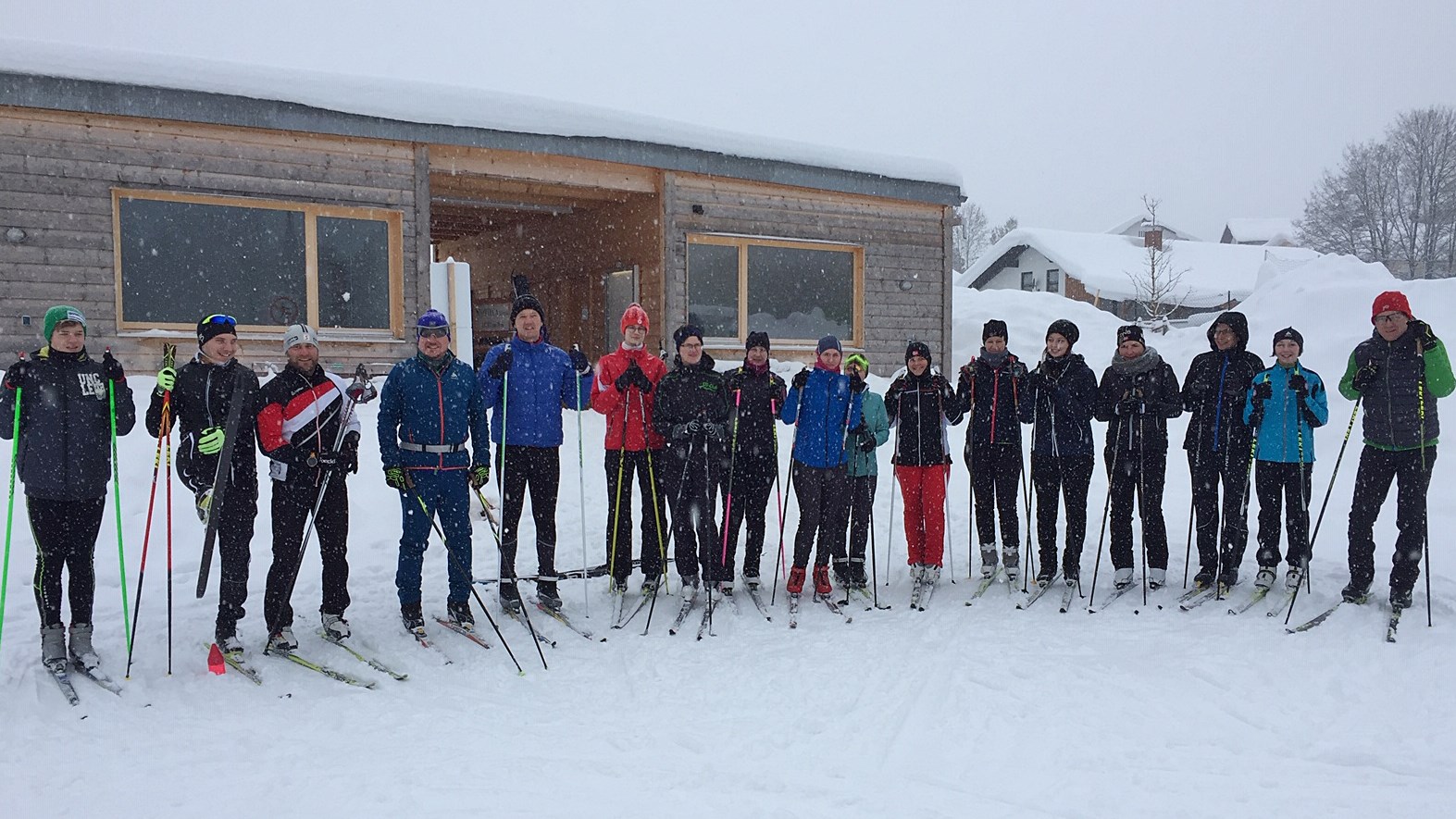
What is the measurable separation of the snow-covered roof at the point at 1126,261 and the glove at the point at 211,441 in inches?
1268

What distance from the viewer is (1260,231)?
53938 millimetres

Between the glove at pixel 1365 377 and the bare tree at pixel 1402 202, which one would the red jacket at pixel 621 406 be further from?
the bare tree at pixel 1402 202

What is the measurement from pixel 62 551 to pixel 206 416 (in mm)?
916

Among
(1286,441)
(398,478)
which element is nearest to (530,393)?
(398,478)

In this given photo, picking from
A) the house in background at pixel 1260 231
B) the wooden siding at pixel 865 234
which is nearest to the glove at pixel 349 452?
the wooden siding at pixel 865 234

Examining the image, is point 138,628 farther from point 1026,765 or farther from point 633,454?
point 1026,765

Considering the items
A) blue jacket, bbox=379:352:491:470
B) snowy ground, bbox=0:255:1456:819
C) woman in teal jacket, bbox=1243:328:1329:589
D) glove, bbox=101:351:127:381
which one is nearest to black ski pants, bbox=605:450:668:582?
snowy ground, bbox=0:255:1456:819

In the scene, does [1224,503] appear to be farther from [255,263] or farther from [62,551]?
[255,263]

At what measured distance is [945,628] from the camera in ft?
17.1

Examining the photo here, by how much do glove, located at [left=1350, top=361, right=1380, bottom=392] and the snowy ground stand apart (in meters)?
1.30

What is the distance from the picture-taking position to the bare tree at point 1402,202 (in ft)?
135

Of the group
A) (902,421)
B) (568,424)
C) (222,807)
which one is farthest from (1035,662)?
(568,424)

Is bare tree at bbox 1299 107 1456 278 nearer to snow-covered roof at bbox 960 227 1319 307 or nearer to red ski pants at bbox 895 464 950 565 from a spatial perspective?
snow-covered roof at bbox 960 227 1319 307

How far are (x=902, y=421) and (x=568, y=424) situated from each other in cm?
488
